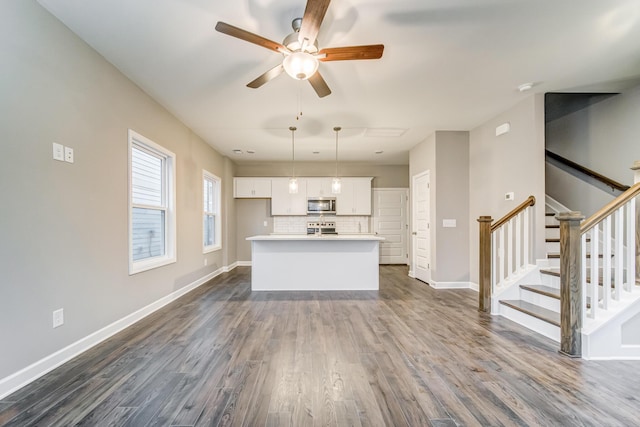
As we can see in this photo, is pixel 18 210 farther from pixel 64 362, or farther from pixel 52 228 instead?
pixel 64 362

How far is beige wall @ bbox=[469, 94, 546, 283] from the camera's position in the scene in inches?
132

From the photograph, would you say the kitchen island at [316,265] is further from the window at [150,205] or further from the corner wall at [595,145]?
the corner wall at [595,145]

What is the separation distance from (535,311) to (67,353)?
4.31 m

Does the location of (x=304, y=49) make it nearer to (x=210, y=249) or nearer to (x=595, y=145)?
(x=595, y=145)

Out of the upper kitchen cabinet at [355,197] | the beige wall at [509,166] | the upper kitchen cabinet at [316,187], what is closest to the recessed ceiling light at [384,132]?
the beige wall at [509,166]

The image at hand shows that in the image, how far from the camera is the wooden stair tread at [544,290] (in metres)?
2.77

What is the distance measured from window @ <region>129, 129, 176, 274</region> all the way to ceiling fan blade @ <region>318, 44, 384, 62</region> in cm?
237

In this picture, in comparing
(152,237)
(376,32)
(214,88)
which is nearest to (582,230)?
(376,32)

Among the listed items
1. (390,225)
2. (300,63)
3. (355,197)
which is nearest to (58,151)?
(300,63)

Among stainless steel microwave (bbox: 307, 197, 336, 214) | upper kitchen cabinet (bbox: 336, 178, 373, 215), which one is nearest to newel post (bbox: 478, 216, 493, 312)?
upper kitchen cabinet (bbox: 336, 178, 373, 215)

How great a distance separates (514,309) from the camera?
3.03 m

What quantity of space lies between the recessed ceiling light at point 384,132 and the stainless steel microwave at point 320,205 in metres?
2.35

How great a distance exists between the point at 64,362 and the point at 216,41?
2892 millimetres

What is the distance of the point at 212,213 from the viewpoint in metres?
5.79
